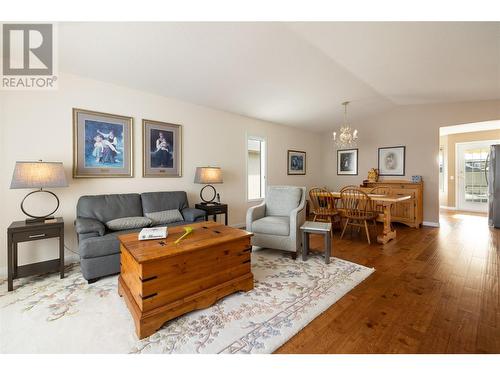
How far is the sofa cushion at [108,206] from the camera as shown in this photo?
2773 millimetres

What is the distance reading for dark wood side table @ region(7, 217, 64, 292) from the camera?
7.14 ft

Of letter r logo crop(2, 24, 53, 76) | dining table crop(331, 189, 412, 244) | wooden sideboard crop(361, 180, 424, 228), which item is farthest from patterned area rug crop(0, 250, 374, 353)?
wooden sideboard crop(361, 180, 424, 228)

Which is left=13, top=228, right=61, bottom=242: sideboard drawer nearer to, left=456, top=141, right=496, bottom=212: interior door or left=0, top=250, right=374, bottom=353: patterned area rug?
left=0, top=250, right=374, bottom=353: patterned area rug

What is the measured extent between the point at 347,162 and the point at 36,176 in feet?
20.9

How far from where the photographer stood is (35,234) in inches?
90.7

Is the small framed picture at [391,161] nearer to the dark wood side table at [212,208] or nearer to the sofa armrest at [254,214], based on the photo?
the sofa armrest at [254,214]

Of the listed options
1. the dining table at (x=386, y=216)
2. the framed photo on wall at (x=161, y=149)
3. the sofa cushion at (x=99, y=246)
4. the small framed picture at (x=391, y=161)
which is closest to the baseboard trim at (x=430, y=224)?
the small framed picture at (x=391, y=161)

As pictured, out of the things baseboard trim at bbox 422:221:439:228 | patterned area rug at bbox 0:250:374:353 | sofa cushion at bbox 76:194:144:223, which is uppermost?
sofa cushion at bbox 76:194:144:223

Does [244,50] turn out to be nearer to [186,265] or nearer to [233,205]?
[186,265]

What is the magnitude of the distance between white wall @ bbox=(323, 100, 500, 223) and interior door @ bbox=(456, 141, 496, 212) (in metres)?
2.49

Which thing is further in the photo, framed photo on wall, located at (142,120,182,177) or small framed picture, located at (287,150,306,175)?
small framed picture, located at (287,150,306,175)

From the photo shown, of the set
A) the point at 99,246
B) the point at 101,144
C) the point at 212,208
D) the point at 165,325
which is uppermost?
the point at 101,144

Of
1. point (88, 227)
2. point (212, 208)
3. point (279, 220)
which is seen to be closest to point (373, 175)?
point (279, 220)

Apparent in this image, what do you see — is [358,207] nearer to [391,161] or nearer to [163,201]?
[391,161]
